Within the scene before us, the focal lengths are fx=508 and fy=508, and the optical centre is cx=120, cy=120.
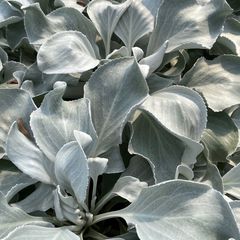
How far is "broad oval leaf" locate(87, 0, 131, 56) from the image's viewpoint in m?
1.17

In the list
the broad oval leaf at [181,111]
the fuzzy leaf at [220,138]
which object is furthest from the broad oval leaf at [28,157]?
the fuzzy leaf at [220,138]

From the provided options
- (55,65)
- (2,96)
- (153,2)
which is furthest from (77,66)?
(153,2)

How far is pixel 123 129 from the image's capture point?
1.10 metres

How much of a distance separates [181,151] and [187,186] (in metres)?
0.16

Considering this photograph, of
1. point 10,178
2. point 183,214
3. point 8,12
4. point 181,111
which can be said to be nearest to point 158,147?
point 181,111

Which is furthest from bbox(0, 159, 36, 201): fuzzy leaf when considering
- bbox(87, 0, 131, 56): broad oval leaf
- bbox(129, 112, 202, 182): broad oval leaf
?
bbox(87, 0, 131, 56): broad oval leaf


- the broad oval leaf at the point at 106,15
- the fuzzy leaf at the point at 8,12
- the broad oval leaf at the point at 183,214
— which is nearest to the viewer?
the broad oval leaf at the point at 183,214

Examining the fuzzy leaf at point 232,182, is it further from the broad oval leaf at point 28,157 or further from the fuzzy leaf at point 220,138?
the broad oval leaf at point 28,157

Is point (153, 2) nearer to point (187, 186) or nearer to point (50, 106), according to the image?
point (50, 106)

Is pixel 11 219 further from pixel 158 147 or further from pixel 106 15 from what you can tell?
pixel 106 15

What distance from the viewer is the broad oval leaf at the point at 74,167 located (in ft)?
2.88

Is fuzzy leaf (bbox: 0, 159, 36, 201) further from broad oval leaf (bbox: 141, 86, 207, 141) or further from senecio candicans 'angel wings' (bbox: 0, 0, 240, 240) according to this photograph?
broad oval leaf (bbox: 141, 86, 207, 141)

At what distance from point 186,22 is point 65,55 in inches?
11.8

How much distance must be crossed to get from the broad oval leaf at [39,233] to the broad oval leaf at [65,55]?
0.32 metres
